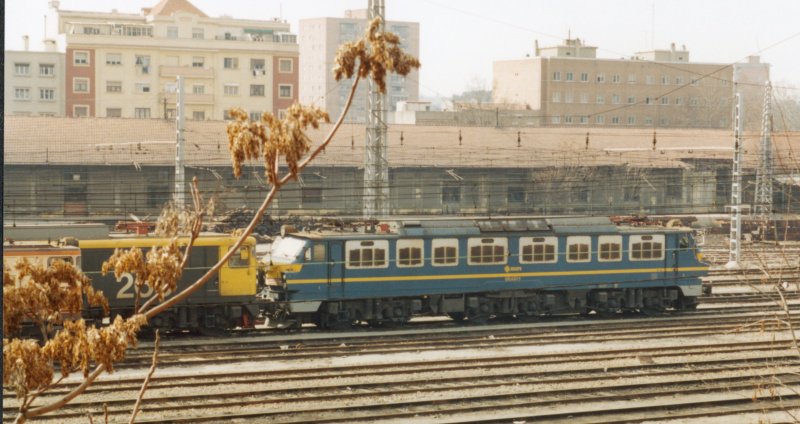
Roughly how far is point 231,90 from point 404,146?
36.2 meters

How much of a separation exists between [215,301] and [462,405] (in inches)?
372

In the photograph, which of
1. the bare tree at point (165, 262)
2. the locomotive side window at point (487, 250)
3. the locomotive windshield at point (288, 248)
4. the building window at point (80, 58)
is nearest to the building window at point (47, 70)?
the building window at point (80, 58)

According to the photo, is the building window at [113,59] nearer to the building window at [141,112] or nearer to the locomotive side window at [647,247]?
the building window at [141,112]

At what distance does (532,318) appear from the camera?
31.5m

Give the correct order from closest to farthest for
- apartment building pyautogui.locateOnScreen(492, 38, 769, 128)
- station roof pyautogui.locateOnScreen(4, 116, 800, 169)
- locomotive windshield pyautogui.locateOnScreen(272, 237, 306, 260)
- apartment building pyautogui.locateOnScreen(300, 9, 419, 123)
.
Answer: locomotive windshield pyautogui.locateOnScreen(272, 237, 306, 260) → station roof pyautogui.locateOnScreen(4, 116, 800, 169) → apartment building pyautogui.locateOnScreen(492, 38, 769, 128) → apartment building pyautogui.locateOnScreen(300, 9, 419, 123)

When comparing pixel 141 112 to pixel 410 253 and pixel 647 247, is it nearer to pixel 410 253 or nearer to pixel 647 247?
pixel 410 253

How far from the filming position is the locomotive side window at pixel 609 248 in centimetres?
3091

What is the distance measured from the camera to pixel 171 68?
90250 mm

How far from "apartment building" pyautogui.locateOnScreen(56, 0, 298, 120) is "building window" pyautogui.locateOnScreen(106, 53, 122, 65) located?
8 centimetres

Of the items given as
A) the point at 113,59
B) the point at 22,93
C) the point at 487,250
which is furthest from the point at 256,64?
the point at 487,250

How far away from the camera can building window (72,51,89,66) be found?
8706 centimetres

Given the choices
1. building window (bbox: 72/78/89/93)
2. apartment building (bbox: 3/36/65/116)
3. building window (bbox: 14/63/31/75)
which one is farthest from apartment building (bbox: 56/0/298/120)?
building window (bbox: 14/63/31/75)

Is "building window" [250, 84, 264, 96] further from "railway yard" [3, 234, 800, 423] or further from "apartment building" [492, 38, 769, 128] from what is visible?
"railway yard" [3, 234, 800, 423]

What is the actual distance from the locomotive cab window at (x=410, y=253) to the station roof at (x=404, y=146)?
2221 cm
